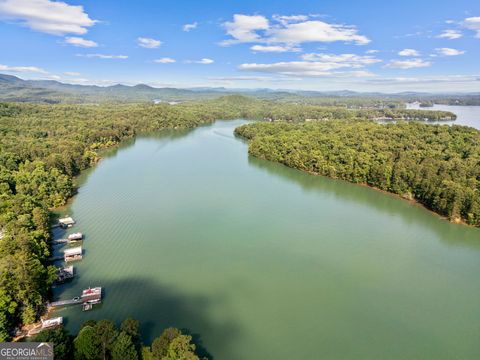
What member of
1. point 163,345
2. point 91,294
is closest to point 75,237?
point 91,294

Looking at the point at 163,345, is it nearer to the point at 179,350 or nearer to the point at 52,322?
the point at 179,350

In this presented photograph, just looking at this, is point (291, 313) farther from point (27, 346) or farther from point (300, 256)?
point (27, 346)

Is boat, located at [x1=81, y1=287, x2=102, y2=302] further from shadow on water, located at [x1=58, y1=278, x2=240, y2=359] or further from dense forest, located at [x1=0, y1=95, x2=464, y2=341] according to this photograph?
dense forest, located at [x1=0, y1=95, x2=464, y2=341]

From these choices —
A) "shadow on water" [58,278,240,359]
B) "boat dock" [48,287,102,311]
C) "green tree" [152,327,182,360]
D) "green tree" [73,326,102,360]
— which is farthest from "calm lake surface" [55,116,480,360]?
"green tree" [73,326,102,360]

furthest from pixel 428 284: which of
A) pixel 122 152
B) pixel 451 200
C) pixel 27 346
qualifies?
pixel 122 152

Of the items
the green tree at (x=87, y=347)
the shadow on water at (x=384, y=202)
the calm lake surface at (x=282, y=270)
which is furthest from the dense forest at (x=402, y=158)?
the green tree at (x=87, y=347)
